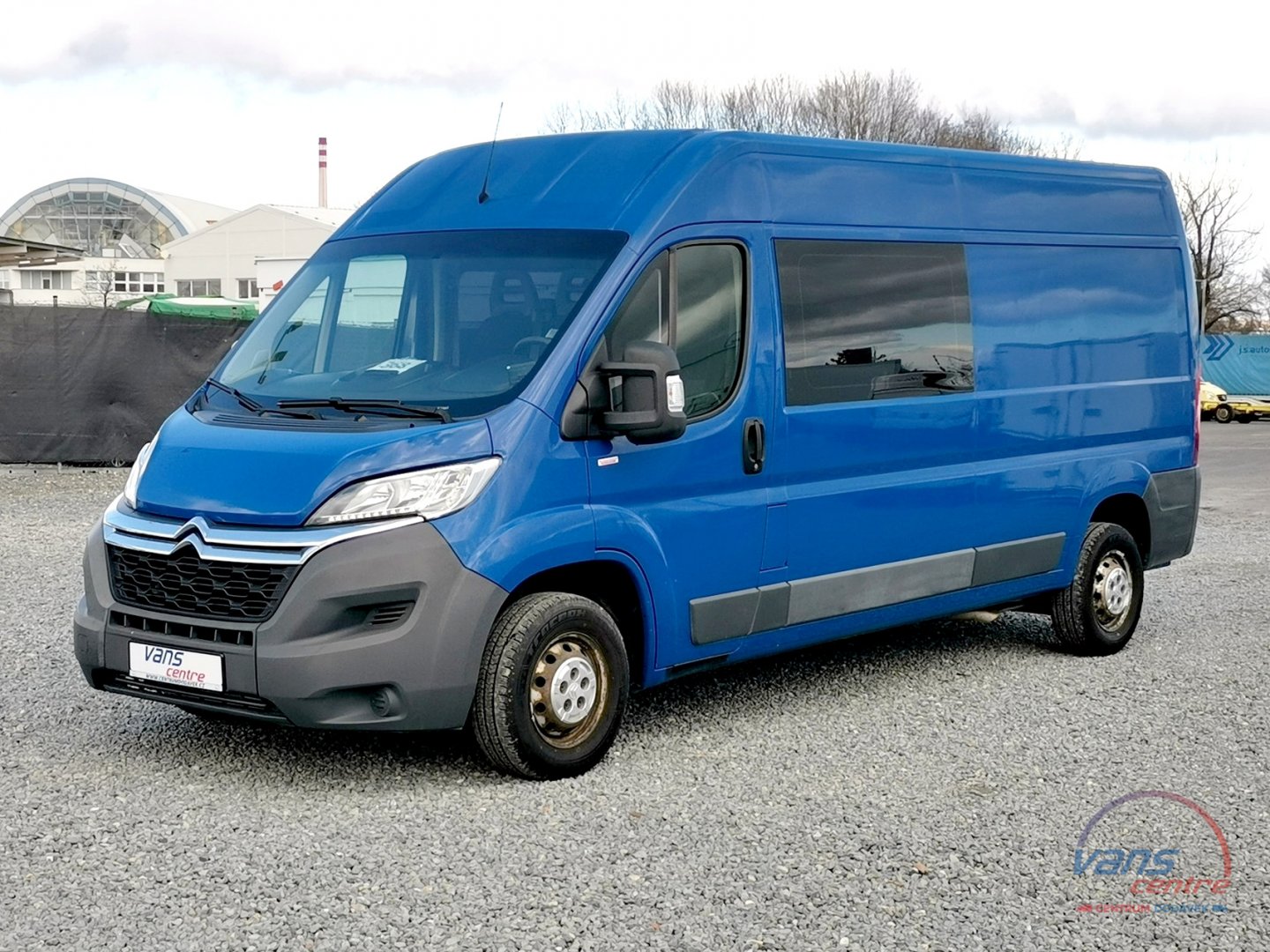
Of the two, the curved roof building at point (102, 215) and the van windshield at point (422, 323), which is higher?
the curved roof building at point (102, 215)

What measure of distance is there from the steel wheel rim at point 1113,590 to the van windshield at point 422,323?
3793mm

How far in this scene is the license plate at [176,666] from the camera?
18.6 feet

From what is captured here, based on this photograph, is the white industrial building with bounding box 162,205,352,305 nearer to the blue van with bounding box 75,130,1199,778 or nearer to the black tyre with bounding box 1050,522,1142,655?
Answer: the black tyre with bounding box 1050,522,1142,655

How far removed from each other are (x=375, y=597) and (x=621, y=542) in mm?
1022

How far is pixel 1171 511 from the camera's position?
9.06m

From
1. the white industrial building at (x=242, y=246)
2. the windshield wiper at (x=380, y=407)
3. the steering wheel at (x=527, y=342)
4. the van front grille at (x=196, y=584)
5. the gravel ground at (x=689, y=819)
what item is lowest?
the gravel ground at (x=689, y=819)

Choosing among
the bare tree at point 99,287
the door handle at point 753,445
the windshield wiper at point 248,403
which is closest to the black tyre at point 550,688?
the door handle at point 753,445

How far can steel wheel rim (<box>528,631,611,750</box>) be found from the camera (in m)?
5.96

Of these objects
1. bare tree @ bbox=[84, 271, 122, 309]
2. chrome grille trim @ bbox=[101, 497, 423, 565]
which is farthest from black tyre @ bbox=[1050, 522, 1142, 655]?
bare tree @ bbox=[84, 271, 122, 309]

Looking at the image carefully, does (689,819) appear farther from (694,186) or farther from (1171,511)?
(1171,511)

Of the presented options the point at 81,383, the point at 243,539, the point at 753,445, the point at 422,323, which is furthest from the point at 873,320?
the point at 81,383

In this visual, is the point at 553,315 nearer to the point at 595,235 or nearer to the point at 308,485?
the point at 595,235

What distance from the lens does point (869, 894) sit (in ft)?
15.9

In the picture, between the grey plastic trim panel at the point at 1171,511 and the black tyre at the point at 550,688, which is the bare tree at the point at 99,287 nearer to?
the grey plastic trim panel at the point at 1171,511
